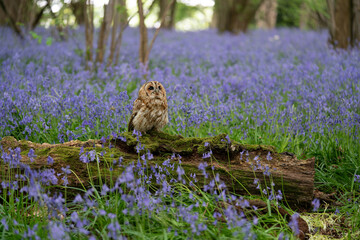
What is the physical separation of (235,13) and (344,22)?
8257 mm

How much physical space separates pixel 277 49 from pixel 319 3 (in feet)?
13.0

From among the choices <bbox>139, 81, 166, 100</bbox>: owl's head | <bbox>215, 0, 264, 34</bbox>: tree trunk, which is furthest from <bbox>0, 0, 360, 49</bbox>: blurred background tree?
<bbox>139, 81, 166, 100</bbox>: owl's head

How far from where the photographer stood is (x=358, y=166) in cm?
356

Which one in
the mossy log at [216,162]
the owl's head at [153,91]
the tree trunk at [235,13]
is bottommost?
the mossy log at [216,162]

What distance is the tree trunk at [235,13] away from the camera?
52.4 ft

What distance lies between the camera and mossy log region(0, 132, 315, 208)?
10.2 ft

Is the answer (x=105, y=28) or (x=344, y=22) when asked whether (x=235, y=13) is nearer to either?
(x=344, y=22)

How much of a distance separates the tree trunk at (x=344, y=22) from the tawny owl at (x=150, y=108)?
22.9 ft

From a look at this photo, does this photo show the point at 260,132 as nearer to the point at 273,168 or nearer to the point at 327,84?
the point at 273,168

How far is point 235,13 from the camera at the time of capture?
54.6ft

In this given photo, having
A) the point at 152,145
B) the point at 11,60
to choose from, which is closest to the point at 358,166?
the point at 152,145

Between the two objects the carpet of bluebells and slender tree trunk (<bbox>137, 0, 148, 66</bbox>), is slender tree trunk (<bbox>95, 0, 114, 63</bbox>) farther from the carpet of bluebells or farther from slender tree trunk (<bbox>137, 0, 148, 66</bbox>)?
the carpet of bluebells

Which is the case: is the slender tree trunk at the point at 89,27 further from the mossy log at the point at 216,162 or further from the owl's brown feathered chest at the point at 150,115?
the mossy log at the point at 216,162

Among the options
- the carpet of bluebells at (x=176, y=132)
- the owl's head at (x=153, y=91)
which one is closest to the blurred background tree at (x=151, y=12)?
the carpet of bluebells at (x=176, y=132)
